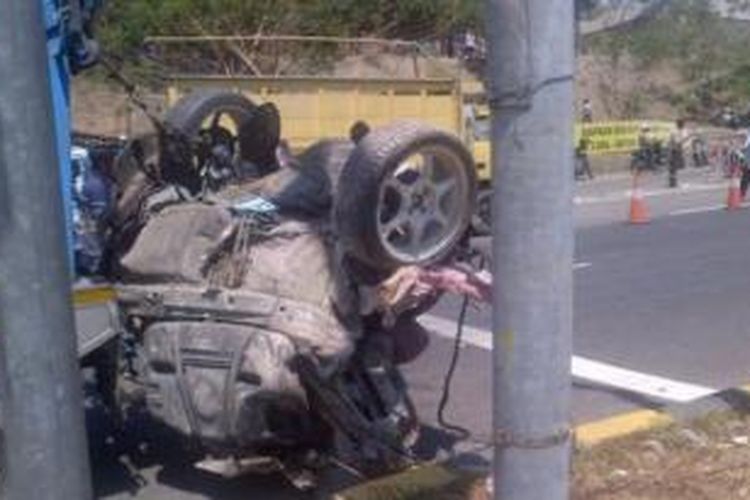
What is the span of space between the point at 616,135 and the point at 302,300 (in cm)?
2866

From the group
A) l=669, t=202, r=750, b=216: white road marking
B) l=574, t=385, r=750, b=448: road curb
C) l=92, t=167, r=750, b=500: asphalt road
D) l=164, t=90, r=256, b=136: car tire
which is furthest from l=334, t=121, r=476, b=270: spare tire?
l=669, t=202, r=750, b=216: white road marking

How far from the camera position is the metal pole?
9.05ft

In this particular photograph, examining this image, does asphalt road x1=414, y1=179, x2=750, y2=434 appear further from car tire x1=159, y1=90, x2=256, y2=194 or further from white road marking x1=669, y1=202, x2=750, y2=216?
white road marking x1=669, y1=202, x2=750, y2=216

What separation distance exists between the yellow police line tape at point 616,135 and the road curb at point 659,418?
1022 inches

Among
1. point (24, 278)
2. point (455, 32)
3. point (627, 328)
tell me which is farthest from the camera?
point (455, 32)

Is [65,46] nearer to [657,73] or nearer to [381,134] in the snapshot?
[381,134]

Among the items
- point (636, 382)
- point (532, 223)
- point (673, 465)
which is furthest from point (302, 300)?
point (636, 382)

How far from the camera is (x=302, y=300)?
→ 573 centimetres

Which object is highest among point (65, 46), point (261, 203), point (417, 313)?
point (65, 46)

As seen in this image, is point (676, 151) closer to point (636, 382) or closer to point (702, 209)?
point (702, 209)

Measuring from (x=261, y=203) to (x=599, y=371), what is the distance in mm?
3247

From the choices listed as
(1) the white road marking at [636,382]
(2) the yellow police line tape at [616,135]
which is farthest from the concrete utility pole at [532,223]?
(2) the yellow police line tape at [616,135]

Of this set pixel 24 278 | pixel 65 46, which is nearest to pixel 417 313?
pixel 65 46

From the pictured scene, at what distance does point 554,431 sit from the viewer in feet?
11.6
